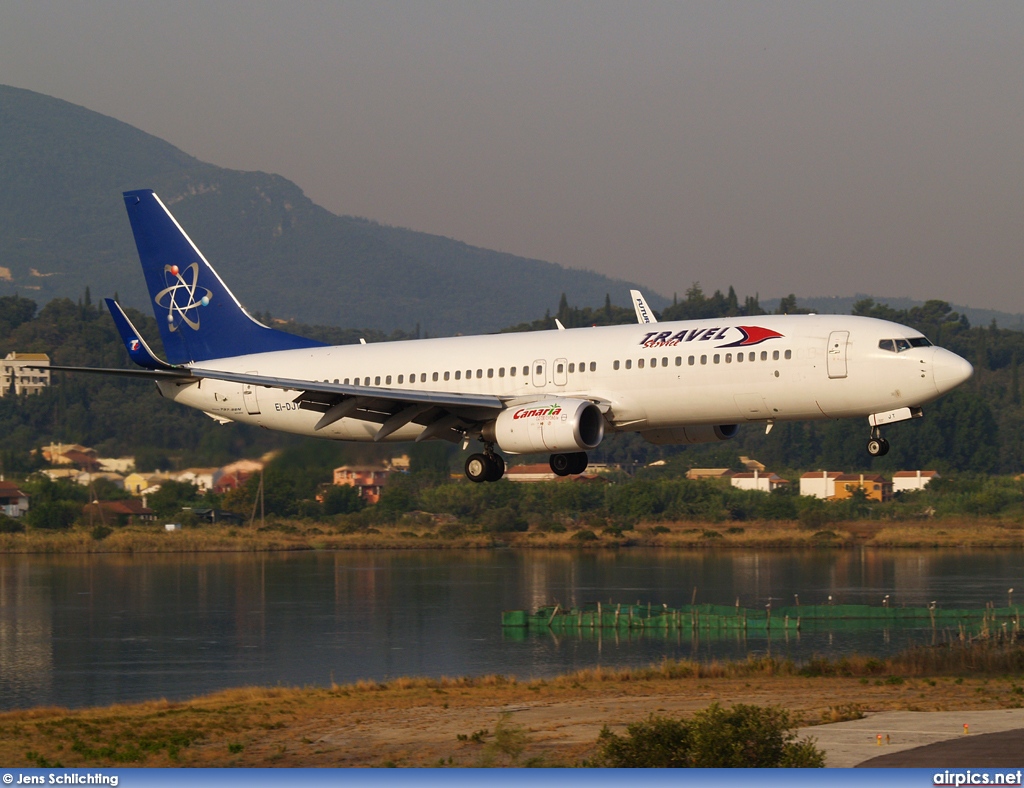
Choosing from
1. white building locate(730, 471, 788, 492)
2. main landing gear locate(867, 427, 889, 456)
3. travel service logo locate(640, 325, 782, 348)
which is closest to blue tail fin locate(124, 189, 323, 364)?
travel service logo locate(640, 325, 782, 348)

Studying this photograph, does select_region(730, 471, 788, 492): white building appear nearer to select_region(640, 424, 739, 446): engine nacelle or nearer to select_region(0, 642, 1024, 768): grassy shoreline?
select_region(0, 642, 1024, 768): grassy shoreline

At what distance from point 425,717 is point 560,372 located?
58.6 ft

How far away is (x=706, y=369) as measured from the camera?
132 feet

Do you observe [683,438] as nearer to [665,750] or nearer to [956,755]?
[956,755]

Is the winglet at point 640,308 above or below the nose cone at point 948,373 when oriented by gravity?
above

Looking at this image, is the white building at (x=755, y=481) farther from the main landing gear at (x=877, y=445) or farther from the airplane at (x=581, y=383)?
the main landing gear at (x=877, y=445)

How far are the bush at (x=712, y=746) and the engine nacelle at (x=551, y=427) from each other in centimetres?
1402

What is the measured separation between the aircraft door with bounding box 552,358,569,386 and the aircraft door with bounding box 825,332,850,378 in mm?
7777

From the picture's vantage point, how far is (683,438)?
146 ft

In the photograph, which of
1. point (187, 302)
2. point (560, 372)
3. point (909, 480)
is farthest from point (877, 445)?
point (909, 480)

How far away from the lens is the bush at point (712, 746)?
2584cm

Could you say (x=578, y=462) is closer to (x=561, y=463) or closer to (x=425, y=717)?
(x=561, y=463)
